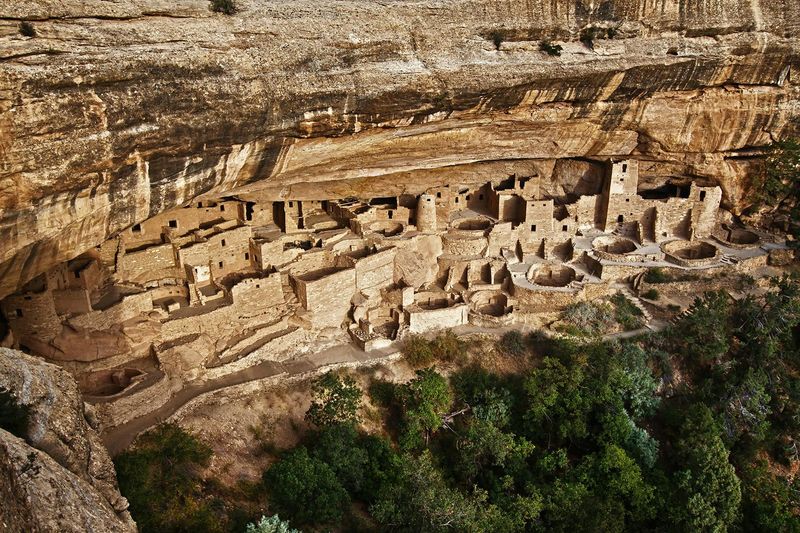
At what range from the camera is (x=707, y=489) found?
49.3 ft

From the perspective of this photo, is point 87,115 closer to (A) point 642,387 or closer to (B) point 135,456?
(B) point 135,456

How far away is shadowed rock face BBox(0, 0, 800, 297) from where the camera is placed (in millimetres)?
9547

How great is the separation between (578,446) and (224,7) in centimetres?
1307

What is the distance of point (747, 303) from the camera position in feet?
60.8

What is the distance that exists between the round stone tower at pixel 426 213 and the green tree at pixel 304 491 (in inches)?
329

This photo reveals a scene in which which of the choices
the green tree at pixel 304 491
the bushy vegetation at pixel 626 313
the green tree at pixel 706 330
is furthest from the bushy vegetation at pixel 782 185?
the green tree at pixel 304 491

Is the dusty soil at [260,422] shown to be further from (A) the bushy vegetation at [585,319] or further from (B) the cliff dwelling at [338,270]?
(A) the bushy vegetation at [585,319]

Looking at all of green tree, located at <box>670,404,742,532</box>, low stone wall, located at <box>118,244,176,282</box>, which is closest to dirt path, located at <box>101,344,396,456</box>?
Answer: low stone wall, located at <box>118,244,176,282</box>

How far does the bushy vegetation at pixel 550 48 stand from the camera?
48.9ft

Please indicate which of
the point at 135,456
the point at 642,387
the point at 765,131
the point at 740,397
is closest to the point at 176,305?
the point at 135,456

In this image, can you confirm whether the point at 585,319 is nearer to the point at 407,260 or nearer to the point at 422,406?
the point at 407,260

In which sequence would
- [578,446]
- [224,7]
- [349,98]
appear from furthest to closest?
[578,446] → [349,98] → [224,7]

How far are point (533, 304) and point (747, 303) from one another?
6.03m

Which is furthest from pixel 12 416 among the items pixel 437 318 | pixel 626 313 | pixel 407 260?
pixel 626 313
